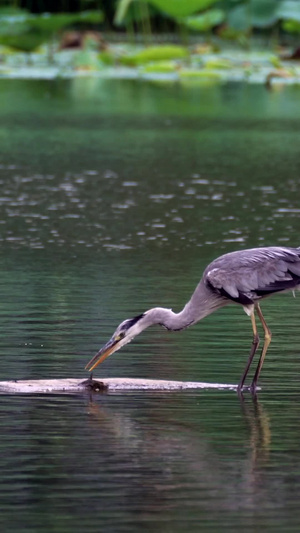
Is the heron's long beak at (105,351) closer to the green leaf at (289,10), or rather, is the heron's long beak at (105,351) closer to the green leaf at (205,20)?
the green leaf at (289,10)

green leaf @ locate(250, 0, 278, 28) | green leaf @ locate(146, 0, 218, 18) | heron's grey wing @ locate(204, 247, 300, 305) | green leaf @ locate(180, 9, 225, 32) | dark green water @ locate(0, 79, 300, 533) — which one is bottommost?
green leaf @ locate(180, 9, 225, 32)

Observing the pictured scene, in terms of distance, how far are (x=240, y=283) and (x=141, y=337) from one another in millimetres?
1524

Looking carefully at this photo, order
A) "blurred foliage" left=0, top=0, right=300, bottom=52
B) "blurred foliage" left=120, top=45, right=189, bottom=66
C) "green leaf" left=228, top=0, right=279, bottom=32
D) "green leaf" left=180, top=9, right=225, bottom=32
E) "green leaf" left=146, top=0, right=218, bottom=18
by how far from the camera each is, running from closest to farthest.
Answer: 1. "green leaf" left=146, top=0, right=218, bottom=18
2. "blurred foliage" left=0, top=0, right=300, bottom=52
3. "blurred foliage" left=120, top=45, right=189, bottom=66
4. "green leaf" left=228, top=0, right=279, bottom=32
5. "green leaf" left=180, top=9, right=225, bottom=32

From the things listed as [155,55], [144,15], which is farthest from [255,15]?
[155,55]

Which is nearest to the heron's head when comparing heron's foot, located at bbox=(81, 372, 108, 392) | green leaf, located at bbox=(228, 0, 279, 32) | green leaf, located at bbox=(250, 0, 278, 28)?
heron's foot, located at bbox=(81, 372, 108, 392)

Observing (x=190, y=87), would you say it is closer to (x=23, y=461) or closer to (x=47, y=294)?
(x=47, y=294)

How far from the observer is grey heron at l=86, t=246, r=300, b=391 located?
7699 mm

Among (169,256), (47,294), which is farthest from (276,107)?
(47,294)

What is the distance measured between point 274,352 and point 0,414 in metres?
2.08

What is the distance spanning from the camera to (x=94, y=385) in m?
7.61

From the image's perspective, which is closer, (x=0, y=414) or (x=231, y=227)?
(x=0, y=414)

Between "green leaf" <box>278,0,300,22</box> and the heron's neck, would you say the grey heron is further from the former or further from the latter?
"green leaf" <box>278,0,300,22</box>

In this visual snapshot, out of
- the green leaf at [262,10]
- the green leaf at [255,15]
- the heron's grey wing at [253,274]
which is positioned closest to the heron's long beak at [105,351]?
the heron's grey wing at [253,274]

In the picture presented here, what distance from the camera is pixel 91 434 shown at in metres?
6.75
